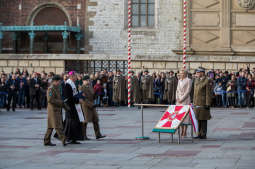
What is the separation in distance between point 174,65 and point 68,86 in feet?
51.7

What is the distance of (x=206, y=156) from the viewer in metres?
11.8

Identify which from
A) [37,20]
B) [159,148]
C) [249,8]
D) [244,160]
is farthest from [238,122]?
[37,20]

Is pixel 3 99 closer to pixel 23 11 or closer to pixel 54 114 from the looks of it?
pixel 23 11

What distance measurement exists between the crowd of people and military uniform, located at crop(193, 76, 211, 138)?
11.5m

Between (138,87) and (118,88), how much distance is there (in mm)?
1103

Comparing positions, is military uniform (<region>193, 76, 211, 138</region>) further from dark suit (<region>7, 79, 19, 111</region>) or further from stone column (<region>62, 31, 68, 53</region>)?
stone column (<region>62, 31, 68, 53</region>)

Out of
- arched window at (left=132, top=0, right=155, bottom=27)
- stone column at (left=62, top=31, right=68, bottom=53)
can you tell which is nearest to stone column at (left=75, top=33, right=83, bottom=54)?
stone column at (left=62, top=31, right=68, bottom=53)

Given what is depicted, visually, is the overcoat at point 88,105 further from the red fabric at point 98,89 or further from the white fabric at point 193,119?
the red fabric at point 98,89

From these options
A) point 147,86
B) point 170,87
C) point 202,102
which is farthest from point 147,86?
point 202,102

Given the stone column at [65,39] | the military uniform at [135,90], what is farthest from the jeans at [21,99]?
the stone column at [65,39]

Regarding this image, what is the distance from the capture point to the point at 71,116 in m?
14.6

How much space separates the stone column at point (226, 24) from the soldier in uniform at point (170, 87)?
31.5 ft

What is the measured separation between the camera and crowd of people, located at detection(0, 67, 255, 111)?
2755 centimetres

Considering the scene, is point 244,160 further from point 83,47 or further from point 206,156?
point 83,47
